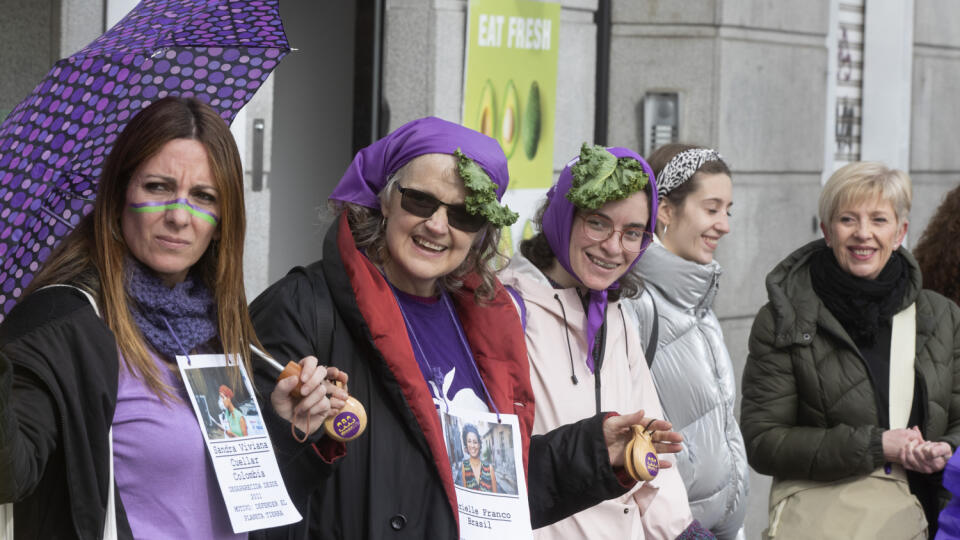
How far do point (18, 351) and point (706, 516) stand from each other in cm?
269

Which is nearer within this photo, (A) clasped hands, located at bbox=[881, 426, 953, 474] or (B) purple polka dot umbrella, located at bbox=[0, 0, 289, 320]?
(B) purple polka dot umbrella, located at bbox=[0, 0, 289, 320]

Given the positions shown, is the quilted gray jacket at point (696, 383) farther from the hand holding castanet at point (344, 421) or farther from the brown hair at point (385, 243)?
the hand holding castanet at point (344, 421)

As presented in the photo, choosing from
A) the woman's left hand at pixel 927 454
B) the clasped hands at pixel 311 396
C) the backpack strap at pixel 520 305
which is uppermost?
the backpack strap at pixel 520 305

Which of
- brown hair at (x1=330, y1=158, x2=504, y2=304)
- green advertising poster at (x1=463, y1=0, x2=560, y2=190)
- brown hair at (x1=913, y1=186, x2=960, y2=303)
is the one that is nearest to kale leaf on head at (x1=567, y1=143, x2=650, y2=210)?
brown hair at (x1=330, y1=158, x2=504, y2=304)

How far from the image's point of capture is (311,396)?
2828 millimetres

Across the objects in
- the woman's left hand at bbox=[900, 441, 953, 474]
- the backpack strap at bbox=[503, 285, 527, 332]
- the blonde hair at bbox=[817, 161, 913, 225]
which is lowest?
the woman's left hand at bbox=[900, 441, 953, 474]

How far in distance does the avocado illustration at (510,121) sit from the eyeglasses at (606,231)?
9.22ft

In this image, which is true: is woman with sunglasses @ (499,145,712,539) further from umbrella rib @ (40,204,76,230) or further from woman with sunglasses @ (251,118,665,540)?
umbrella rib @ (40,204,76,230)

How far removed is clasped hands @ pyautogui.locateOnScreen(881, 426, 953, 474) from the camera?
4.61m

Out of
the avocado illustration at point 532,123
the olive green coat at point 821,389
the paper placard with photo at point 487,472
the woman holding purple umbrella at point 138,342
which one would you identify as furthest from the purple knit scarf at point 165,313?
the avocado illustration at point 532,123

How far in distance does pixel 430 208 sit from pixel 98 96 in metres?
0.80

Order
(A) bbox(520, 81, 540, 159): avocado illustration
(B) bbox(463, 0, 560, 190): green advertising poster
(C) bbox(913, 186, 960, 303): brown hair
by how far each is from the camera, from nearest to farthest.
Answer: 1. (C) bbox(913, 186, 960, 303): brown hair
2. (B) bbox(463, 0, 560, 190): green advertising poster
3. (A) bbox(520, 81, 540, 159): avocado illustration

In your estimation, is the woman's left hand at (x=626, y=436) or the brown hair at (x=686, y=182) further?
the brown hair at (x=686, y=182)

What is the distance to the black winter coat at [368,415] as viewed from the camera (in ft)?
9.87
